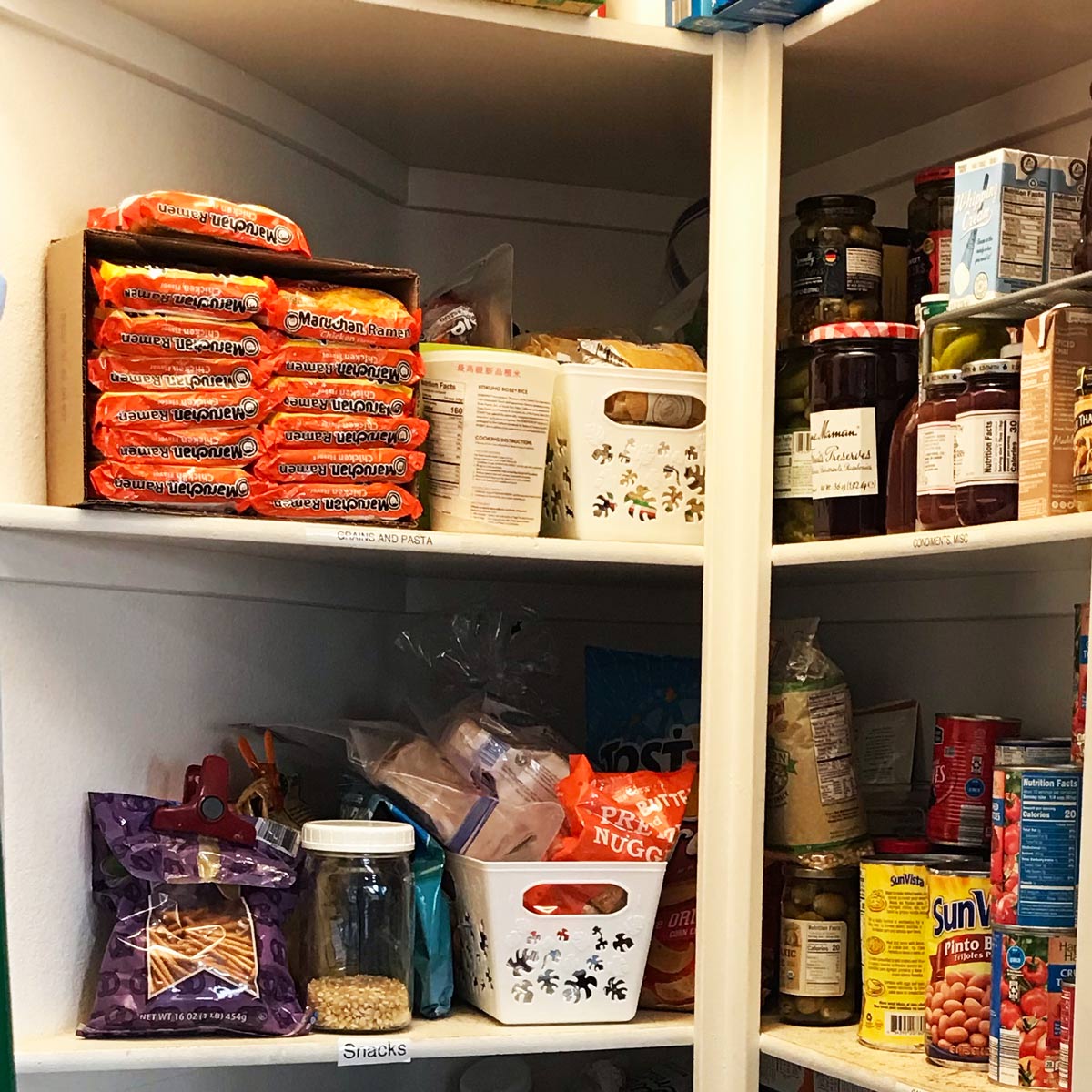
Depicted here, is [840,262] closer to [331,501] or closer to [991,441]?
[991,441]

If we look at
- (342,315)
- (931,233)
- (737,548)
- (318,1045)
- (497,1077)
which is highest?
(931,233)

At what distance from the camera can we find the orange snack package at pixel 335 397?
55.0 inches

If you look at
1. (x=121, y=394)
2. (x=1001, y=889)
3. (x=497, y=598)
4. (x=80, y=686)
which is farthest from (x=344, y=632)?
(x=1001, y=889)

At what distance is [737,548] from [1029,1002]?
499mm

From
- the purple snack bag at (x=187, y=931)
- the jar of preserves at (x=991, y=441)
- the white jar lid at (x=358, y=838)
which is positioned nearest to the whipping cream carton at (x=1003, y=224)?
the jar of preserves at (x=991, y=441)

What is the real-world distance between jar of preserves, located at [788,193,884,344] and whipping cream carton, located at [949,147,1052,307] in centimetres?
20

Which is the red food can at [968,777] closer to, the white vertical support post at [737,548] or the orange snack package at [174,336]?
the white vertical support post at [737,548]

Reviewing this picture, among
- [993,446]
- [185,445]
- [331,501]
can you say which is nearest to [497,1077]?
[331,501]

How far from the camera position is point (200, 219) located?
52.9 inches

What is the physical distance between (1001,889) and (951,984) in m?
0.12

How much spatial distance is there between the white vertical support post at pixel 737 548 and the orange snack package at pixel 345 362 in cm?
31

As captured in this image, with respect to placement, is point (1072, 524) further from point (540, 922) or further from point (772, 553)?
point (540, 922)

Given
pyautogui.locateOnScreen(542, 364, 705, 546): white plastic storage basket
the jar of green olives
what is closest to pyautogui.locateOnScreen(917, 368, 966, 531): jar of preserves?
pyautogui.locateOnScreen(542, 364, 705, 546): white plastic storage basket

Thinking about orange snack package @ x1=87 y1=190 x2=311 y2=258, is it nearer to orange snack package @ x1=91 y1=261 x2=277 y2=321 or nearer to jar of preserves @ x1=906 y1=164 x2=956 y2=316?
orange snack package @ x1=91 y1=261 x2=277 y2=321
